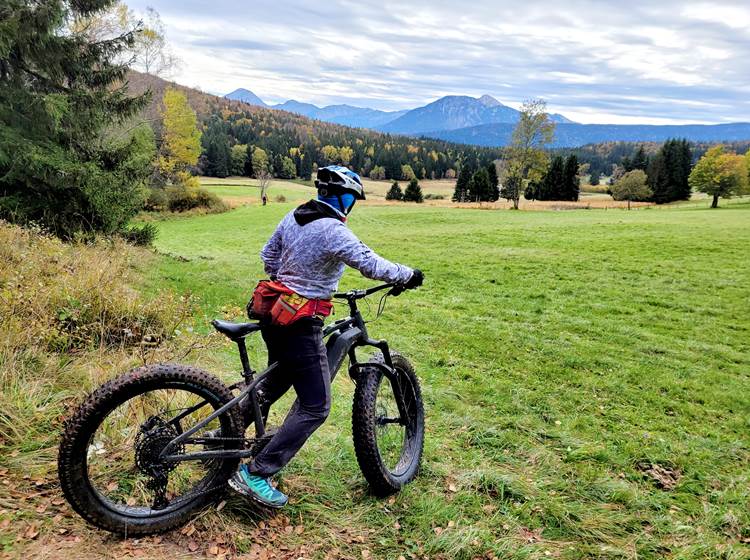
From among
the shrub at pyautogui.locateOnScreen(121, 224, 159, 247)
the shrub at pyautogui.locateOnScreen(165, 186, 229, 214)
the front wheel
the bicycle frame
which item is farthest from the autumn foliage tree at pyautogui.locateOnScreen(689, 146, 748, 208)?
the bicycle frame

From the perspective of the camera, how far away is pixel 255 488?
320 cm

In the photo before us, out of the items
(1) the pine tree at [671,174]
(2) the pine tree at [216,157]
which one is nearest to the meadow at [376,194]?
(2) the pine tree at [216,157]

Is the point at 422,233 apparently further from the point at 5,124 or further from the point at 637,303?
the point at 5,124

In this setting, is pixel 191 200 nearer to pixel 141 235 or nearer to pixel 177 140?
pixel 177 140

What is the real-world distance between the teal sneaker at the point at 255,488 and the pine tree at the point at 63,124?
10.1 meters

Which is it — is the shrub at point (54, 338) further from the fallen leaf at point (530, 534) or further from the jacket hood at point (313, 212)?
the fallen leaf at point (530, 534)

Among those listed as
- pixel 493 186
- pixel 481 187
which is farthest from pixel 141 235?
pixel 493 186

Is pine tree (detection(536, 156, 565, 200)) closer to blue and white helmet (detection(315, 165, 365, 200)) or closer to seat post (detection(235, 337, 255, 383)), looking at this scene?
blue and white helmet (detection(315, 165, 365, 200))

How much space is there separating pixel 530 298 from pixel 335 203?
37.8 feet

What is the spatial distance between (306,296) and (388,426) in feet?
5.73

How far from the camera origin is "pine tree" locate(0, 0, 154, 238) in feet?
36.3

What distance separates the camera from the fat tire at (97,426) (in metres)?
2.60

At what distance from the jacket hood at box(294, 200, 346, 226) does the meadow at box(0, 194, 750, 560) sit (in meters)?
2.02

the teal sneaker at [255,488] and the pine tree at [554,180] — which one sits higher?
the pine tree at [554,180]
